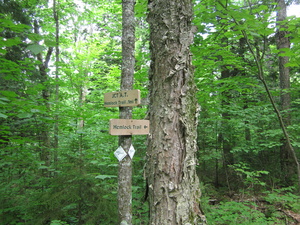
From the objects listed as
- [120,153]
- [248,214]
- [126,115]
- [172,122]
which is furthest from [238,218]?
[172,122]

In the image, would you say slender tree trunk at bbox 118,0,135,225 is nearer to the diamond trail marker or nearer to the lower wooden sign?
the diamond trail marker

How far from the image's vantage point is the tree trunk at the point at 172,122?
1648mm

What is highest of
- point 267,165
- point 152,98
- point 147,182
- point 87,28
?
point 87,28

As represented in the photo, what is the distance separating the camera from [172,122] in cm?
171

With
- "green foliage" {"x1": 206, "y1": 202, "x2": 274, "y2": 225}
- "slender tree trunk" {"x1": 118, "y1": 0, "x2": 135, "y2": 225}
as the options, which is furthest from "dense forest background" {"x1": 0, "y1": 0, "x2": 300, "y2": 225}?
"slender tree trunk" {"x1": 118, "y1": 0, "x2": 135, "y2": 225}

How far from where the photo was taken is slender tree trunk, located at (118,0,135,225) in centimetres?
264

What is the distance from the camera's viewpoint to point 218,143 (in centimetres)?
648

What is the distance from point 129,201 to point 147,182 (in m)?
1.11

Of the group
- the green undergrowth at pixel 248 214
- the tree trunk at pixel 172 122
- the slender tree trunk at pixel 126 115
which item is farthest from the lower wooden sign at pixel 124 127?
the green undergrowth at pixel 248 214

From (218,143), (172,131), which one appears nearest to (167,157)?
(172,131)

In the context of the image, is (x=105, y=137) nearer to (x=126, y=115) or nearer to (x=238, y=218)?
(x=126, y=115)

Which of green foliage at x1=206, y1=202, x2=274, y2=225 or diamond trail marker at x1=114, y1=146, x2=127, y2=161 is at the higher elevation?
diamond trail marker at x1=114, y1=146, x2=127, y2=161

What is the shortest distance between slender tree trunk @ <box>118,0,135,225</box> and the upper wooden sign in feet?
0.60

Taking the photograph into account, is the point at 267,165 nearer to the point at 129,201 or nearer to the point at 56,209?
the point at 129,201
